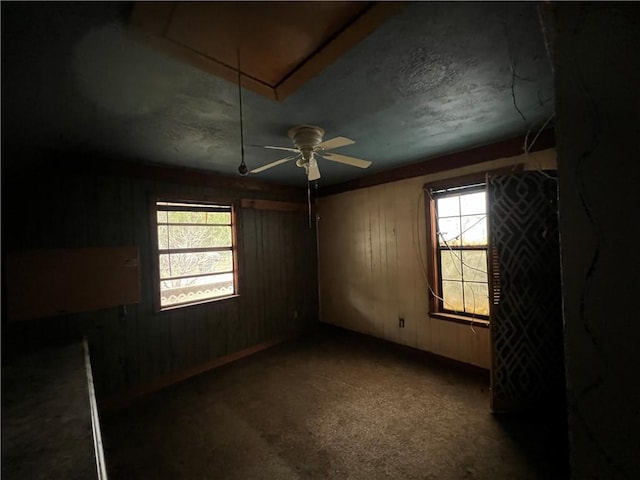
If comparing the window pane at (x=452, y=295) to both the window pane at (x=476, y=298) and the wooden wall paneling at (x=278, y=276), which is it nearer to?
the window pane at (x=476, y=298)

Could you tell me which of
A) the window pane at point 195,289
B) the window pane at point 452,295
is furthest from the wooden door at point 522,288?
the window pane at point 195,289

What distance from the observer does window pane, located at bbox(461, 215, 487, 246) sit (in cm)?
290

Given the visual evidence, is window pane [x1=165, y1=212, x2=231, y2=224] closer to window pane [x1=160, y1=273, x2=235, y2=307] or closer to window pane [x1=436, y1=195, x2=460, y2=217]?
window pane [x1=160, y1=273, x2=235, y2=307]

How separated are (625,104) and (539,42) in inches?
49.7

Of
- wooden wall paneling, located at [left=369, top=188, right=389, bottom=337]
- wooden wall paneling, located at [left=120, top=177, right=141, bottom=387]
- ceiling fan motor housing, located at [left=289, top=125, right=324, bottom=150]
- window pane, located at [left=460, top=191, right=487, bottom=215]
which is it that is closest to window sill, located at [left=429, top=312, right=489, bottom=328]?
wooden wall paneling, located at [left=369, top=188, right=389, bottom=337]

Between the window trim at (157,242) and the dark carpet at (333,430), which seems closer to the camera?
the dark carpet at (333,430)

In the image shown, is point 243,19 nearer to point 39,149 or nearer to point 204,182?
point 39,149

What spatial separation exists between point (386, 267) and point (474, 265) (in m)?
1.11

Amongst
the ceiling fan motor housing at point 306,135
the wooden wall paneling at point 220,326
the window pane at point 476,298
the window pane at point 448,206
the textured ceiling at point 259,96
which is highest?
the textured ceiling at point 259,96

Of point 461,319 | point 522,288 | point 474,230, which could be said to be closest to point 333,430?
point 461,319

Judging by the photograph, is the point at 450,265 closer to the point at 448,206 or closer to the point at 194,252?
the point at 448,206

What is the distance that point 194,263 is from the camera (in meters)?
3.37

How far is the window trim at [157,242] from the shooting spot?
3.01 meters

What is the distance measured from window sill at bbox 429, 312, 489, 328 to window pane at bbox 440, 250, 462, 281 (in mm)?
419
